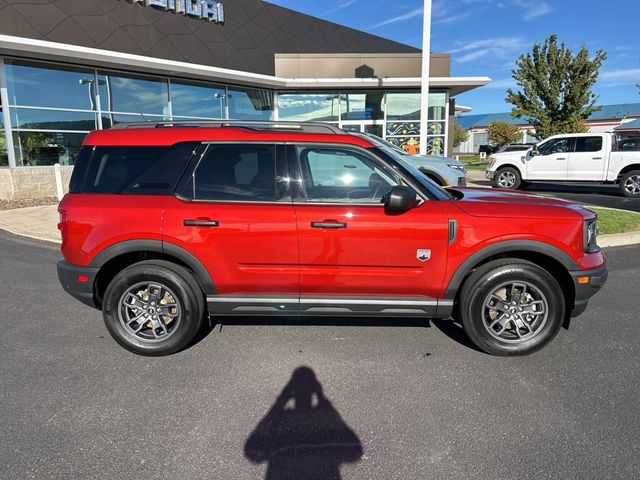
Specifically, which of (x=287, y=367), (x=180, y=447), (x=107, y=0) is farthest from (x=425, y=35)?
(x=180, y=447)

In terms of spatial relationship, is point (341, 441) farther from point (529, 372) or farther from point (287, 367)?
point (529, 372)

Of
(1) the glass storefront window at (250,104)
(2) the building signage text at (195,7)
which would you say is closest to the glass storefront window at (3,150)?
(2) the building signage text at (195,7)

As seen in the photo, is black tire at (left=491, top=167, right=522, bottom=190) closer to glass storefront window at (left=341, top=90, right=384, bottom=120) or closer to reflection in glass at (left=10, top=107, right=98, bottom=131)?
glass storefront window at (left=341, top=90, right=384, bottom=120)

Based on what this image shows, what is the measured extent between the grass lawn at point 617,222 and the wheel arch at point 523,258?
4.91m

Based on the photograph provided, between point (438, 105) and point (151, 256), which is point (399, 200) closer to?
point (151, 256)

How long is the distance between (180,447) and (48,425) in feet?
3.02

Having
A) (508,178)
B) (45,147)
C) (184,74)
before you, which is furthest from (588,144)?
(45,147)

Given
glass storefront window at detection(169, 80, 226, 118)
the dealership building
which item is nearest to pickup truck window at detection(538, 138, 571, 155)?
the dealership building

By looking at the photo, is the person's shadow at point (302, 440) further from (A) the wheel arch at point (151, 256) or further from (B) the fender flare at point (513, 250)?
(B) the fender flare at point (513, 250)

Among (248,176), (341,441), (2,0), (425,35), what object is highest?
(2,0)

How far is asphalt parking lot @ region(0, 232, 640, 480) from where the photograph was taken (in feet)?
7.74

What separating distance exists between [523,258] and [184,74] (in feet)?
47.8

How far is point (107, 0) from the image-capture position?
13734 millimetres

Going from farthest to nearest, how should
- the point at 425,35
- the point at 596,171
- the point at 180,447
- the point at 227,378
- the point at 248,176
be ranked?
the point at 596,171 < the point at 425,35 < the point at 248,176 < the point at 227,378 < the point at 180,447
